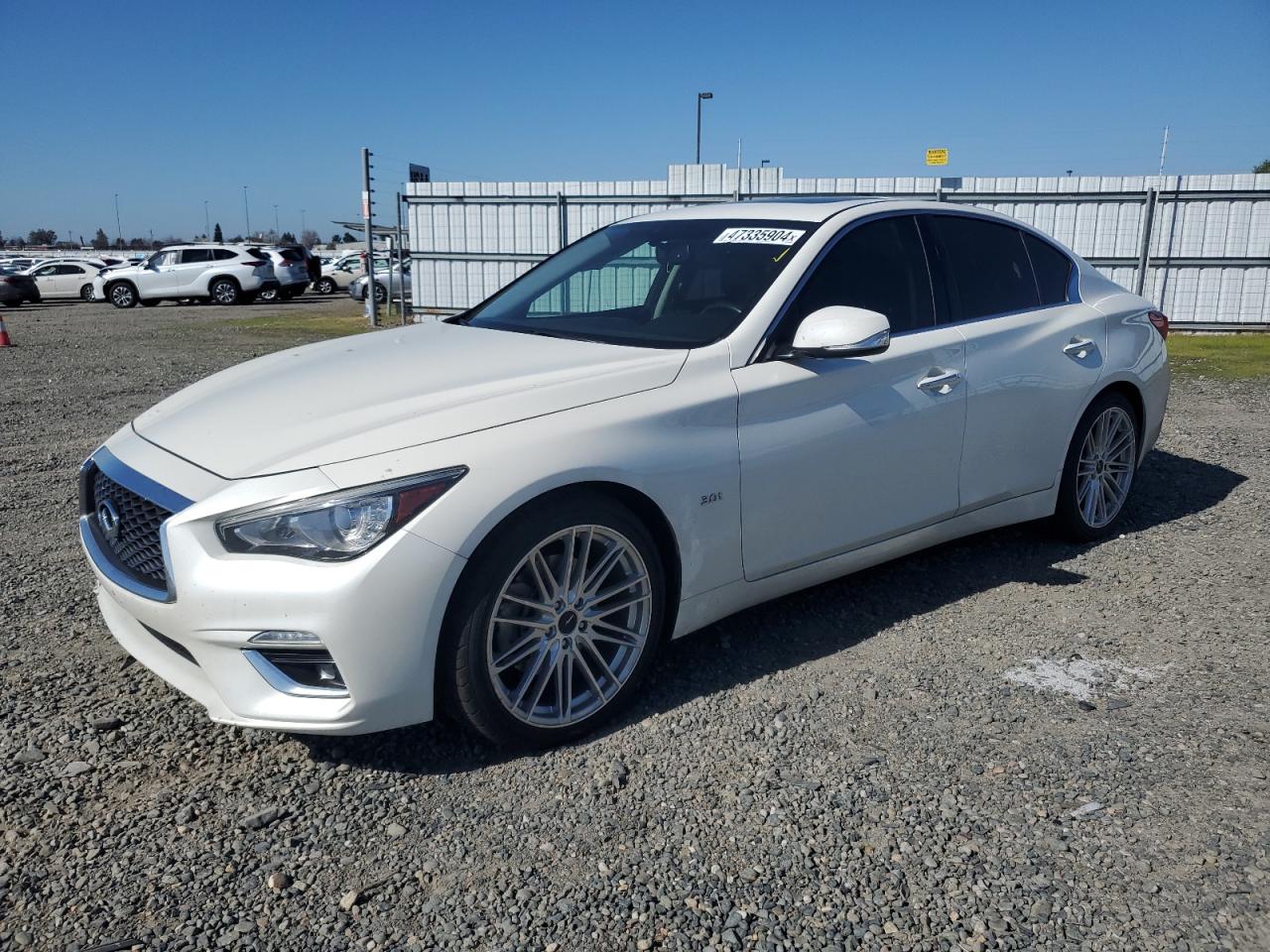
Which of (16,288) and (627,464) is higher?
(627,464)

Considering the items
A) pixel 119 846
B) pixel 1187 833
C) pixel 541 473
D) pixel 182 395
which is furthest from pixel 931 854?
pixel 182 395

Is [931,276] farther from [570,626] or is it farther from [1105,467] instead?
[570,626]

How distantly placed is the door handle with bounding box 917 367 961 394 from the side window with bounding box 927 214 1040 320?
0.33 metres

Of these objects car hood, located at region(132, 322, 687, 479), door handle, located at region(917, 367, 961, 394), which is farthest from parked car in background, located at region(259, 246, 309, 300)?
door handle, located at region(917, 367, 961, 394)

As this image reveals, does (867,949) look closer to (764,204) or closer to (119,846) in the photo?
(119,846)

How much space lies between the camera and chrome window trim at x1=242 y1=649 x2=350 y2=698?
110 inches

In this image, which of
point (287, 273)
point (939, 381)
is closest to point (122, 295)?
point (287, 273)

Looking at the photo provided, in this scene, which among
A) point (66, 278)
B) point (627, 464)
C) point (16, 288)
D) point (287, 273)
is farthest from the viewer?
point (66, 278)

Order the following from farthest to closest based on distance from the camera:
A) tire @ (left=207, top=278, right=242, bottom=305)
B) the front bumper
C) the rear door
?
tire @ (left=207, top=278, right=242, bottom=305) < the rear door < the front bumper

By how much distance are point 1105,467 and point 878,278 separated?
1885mm

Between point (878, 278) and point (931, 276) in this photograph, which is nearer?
point (878, 278)

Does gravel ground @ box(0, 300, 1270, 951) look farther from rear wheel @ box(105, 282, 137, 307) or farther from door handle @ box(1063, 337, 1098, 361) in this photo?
rear wheel @ box(105, 282, 137, 307)

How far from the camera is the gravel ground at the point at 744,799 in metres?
2.41

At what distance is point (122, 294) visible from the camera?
88.0 ft
